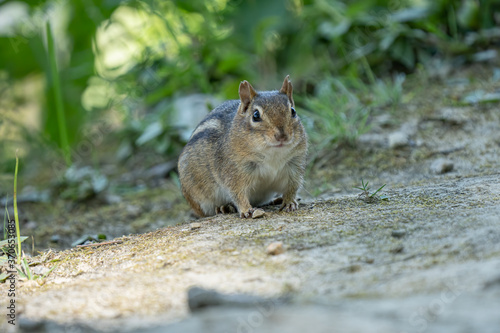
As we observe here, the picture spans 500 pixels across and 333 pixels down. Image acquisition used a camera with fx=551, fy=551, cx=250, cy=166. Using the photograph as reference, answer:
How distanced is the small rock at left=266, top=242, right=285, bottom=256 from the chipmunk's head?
0.88 meters

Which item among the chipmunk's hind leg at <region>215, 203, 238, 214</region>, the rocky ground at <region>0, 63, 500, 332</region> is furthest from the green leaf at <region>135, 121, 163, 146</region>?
the rocky ground at <region>0, 63, 500, 332</region>

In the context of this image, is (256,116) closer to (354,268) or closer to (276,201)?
(276,201)

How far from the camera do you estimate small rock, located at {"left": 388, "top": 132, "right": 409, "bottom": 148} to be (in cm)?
469

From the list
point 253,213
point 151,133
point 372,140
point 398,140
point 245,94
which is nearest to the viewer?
point 253,213

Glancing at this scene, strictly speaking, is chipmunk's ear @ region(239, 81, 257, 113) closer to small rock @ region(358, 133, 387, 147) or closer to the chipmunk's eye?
the chipmunk's eye

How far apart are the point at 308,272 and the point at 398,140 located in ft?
9.31

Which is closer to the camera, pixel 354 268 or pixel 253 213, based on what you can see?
pixel 354 268

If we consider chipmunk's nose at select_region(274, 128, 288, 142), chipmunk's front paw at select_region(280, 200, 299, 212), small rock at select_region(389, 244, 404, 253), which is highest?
chipmunk's nose at select_region(274, 128, 288, 142)

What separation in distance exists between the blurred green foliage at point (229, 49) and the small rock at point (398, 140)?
50 cm

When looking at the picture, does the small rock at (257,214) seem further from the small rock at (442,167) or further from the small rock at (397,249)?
the small rock at (442,167)

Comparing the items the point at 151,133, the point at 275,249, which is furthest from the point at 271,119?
the point at 151,133

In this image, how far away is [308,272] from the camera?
7.07ft

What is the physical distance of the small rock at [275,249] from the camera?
7.87 feet

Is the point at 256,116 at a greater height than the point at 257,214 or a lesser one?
greater
